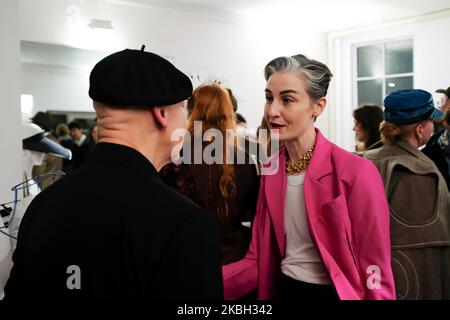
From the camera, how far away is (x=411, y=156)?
6.03 feet

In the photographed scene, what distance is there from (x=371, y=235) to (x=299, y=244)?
22cm

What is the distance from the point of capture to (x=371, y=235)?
1.23 metres

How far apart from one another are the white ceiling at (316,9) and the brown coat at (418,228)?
3866 millimetres

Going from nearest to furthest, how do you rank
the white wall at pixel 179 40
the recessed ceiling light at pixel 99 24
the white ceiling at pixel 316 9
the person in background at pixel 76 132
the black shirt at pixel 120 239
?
the black shirt at pixel 120 239 < the white wall at pixel 179 40 < the recessed ceiling light at pixel 99 24 < the person in background at pixel 76 132 < the white ceiling at pixel 316 9

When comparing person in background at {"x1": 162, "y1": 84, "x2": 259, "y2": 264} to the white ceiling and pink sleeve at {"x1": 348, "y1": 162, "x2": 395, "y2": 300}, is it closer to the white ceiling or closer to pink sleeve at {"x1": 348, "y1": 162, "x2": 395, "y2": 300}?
pink sleeve at {"x1": 348, "y1": 162, "x2": 395, "y2": 300}

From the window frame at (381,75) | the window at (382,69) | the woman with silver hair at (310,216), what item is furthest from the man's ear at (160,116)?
the window at (382,69)

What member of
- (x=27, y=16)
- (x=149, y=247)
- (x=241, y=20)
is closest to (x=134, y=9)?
(x=27, y=16)

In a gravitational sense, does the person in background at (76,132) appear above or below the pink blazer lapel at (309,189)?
above

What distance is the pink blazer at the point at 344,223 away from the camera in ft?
4.02

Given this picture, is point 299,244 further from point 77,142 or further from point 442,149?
point 77,142

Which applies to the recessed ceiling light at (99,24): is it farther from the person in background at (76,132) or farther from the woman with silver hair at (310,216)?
the woman with silver hair at (310,216)

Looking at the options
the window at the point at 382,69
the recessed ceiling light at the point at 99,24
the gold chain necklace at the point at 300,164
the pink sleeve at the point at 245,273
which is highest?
the recessed ceiling light at the point at 99,24

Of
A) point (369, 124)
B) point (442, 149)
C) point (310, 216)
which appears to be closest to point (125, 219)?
point (310, 216)
